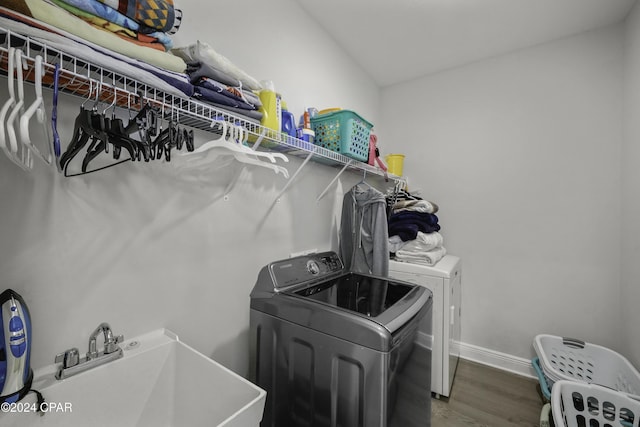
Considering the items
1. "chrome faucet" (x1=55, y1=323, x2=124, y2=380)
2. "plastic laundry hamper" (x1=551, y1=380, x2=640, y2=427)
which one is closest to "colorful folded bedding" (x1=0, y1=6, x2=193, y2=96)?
"chrome faucet" (x1=55, y1=323, x2=124, y2=380)

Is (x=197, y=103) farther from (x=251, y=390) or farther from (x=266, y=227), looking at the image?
(x=251, y=390)

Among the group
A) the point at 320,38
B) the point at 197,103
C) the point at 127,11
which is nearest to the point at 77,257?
the point at 197,103

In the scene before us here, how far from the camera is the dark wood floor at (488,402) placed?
1822mm

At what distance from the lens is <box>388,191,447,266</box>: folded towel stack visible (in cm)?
218

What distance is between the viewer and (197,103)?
3.07 ft

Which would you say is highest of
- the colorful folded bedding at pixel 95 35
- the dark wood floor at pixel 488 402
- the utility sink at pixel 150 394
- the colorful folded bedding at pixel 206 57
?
the colorful folded bedding at pixel 206 57

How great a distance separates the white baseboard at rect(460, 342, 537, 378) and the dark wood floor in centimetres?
5

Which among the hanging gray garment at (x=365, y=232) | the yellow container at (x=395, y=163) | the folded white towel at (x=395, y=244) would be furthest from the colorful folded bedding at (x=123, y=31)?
the yellow container at (x=395, y=163)

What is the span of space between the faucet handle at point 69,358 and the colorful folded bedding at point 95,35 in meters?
0.91

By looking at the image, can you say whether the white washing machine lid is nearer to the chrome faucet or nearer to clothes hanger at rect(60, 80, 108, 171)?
the chrome faucet

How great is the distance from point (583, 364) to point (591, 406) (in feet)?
1.96

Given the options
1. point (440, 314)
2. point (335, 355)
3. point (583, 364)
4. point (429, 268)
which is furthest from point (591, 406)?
point (335, 355)

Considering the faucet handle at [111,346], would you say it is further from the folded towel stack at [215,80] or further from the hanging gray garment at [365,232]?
the hanging gray garment at [365,232]

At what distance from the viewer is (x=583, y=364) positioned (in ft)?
6.59
